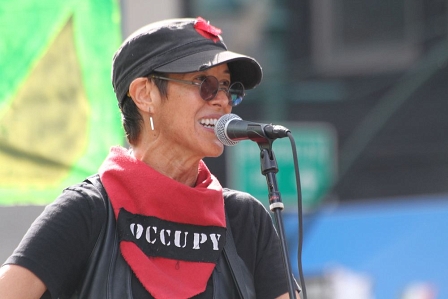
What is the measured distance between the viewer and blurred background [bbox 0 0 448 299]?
3076 mm

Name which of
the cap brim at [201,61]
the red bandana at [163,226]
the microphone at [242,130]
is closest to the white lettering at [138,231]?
the red bandana at [163,226]

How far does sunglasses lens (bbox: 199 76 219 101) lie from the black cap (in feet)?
0.24

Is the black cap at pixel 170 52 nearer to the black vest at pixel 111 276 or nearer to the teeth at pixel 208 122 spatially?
the teeth at pixel 208 122

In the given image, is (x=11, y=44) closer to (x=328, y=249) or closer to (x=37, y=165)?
(x=37, y=165)

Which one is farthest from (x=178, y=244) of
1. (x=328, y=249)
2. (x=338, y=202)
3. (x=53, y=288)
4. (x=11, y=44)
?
(x=338, y=202)

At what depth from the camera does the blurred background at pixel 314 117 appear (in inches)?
121

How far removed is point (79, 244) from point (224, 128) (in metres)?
0.51

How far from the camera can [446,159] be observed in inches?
373

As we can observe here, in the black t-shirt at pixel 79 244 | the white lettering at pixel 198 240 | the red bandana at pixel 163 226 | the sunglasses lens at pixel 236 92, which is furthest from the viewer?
the sunglasses lens at pixel 236 92

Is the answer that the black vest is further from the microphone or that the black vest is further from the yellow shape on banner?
the yellow shape on banner

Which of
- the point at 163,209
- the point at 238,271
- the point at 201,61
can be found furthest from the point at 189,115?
the point at 238,271

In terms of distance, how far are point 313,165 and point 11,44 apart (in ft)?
14.9

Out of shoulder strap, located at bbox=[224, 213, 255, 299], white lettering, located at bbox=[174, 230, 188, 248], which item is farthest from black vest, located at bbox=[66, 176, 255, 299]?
white lettering, located at bbox=[174, 230, 188, 248]

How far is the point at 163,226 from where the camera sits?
2.55 metres
